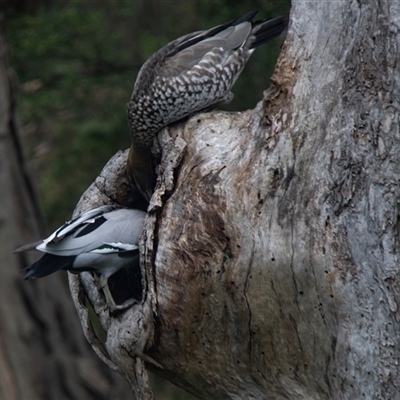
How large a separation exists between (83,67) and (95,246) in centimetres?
403

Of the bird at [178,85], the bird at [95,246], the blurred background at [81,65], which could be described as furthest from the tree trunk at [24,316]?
the bird at [95,246]

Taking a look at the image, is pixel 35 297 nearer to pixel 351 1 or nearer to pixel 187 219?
pixel 187 219

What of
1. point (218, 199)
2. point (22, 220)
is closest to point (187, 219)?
point (218, 199)

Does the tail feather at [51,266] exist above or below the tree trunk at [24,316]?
above

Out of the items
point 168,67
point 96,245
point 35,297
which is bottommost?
point 35,297

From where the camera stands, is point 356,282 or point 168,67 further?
point 168,67

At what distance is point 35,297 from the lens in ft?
21.5

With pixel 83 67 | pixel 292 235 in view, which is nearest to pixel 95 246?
pixel 292 235

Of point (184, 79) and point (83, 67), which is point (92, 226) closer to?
point (184, 79)

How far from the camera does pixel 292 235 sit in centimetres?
310

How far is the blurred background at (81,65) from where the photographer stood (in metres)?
6.85

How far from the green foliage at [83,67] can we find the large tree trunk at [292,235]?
3.39 m

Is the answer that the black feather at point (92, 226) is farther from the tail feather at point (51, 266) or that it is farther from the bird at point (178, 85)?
the bird at point (178, 85)

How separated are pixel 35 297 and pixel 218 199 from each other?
3.72 m
